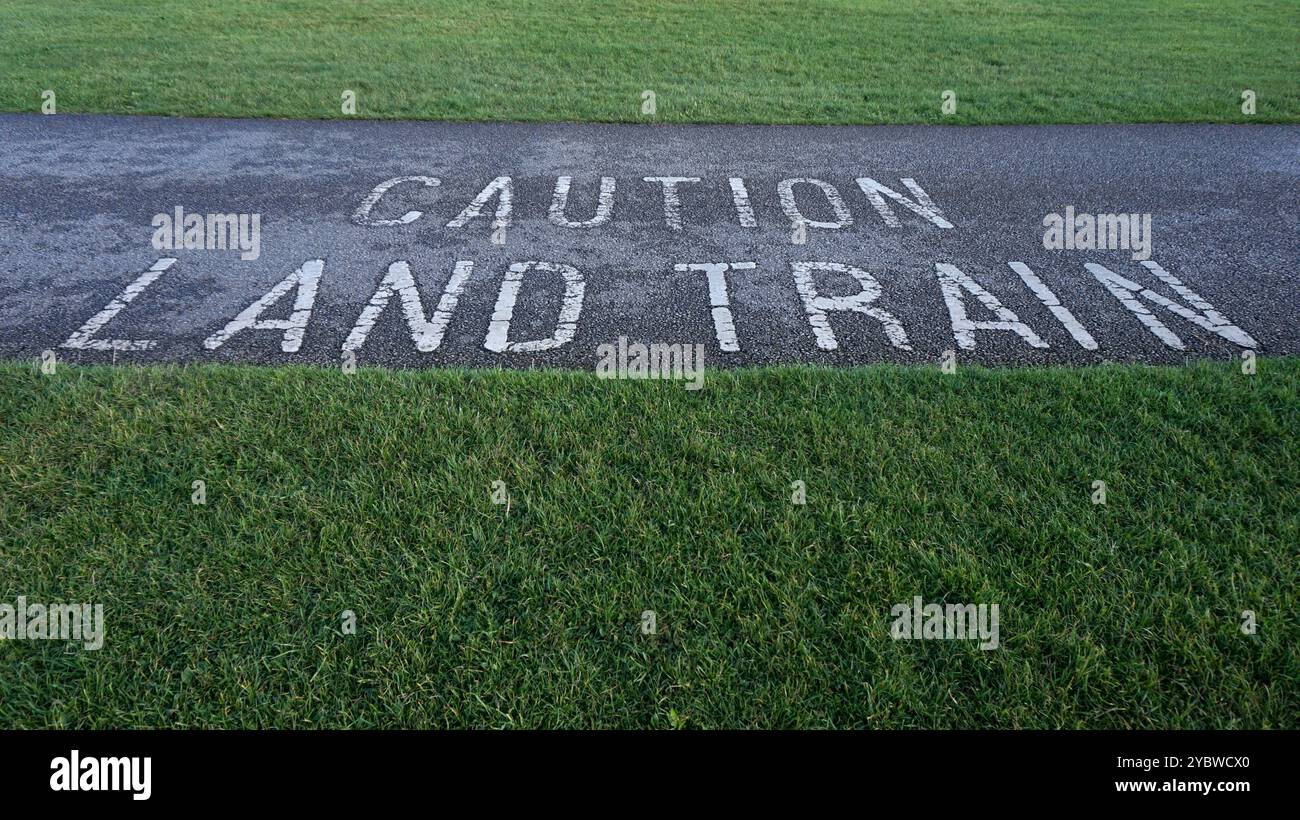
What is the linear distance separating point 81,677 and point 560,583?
1.79 meters

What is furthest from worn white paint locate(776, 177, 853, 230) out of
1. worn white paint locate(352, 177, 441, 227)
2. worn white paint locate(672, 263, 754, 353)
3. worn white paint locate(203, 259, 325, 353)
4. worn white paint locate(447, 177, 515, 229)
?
worn white paint locate(203, 259, 325, 353)

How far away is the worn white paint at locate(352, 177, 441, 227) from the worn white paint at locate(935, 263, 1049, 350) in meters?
4.73

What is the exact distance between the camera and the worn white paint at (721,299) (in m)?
5.35

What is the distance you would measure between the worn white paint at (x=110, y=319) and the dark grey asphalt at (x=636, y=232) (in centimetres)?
7

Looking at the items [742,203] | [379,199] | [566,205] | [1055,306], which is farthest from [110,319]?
[1055,306]

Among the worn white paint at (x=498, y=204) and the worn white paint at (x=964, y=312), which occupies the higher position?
the worn white paint at (x=498, y=204)

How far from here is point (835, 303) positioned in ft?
19.4

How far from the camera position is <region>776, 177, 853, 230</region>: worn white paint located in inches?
293

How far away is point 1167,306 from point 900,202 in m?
2.85

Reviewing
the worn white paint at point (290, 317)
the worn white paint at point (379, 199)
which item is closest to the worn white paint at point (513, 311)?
the worn white paint at point (290, 317)

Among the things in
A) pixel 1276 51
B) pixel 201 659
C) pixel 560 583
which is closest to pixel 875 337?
pixel 560 583

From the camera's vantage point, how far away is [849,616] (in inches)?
125

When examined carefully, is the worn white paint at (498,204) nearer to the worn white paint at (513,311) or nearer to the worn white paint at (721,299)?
the worn white paint at (513,311)

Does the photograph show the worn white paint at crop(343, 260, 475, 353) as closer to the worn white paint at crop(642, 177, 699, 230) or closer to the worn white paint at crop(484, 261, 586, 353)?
the worn white paint at crop(484, 261, 586, 353)
